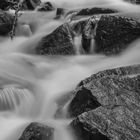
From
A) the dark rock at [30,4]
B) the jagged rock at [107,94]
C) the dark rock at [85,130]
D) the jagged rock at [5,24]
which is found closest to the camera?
the dark rock at [85,130]

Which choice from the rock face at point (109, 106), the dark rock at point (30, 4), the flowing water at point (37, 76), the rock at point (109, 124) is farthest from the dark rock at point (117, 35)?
the dark rock at point (30, 4)

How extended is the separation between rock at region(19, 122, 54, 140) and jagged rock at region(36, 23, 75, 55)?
528 cm

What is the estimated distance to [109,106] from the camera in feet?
23.9

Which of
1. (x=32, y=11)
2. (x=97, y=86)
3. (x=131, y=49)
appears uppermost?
(x=97, y=86)

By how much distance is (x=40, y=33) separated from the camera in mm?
14016

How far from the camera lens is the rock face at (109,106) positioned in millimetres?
6750

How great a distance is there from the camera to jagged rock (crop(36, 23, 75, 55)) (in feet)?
39.1

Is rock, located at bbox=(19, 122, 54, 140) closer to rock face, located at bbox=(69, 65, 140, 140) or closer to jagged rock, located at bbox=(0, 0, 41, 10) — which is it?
rock face, located at bbox=(69, 65, 140, 140)

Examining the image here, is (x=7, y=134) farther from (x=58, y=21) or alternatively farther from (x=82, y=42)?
(x=58, y=21)

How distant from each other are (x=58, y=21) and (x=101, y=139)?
9.06m

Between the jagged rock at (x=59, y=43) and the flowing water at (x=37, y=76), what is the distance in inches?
8.8

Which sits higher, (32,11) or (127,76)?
(127,76)

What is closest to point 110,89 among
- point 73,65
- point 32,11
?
point 73,65

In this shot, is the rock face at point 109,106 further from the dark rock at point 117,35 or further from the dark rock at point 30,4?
the dark rock at point 30,4
